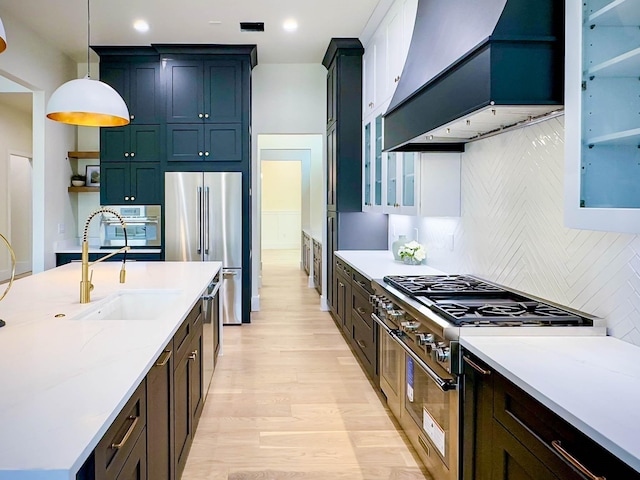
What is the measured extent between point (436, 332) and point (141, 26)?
14.4 ft

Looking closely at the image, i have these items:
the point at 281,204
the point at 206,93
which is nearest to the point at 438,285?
the point at 206,93

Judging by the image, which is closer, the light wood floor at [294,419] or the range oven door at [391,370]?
the light wood floor at [294,419]

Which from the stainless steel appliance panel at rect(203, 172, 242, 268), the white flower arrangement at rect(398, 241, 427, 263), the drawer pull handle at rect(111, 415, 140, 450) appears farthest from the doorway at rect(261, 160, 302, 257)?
the drawer pull handle at rect(111, 415, 140, 450)

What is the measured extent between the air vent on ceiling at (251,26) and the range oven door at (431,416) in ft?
11.9

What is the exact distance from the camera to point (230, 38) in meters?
5.43

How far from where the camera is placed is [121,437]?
1.35 m

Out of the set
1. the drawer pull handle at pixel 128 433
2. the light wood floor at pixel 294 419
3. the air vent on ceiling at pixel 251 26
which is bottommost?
the light wood floor at pixel 294 419

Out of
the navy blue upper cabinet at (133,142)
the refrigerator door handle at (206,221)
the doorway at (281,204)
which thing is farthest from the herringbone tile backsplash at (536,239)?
the doorway at (281,204)

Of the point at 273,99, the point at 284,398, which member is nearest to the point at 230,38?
the point at 273,99

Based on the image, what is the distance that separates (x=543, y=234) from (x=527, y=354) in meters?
0.88

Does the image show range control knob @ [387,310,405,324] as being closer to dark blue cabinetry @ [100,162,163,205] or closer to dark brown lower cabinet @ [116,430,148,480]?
dark brown lower cabinet @ [116,430,148,480]

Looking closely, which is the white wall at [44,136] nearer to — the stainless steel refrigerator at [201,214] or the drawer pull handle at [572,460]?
the stainless steel refrigerator at [201,214]

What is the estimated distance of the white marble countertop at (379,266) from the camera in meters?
3.65

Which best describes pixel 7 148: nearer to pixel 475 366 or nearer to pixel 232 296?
pixel 232 296
